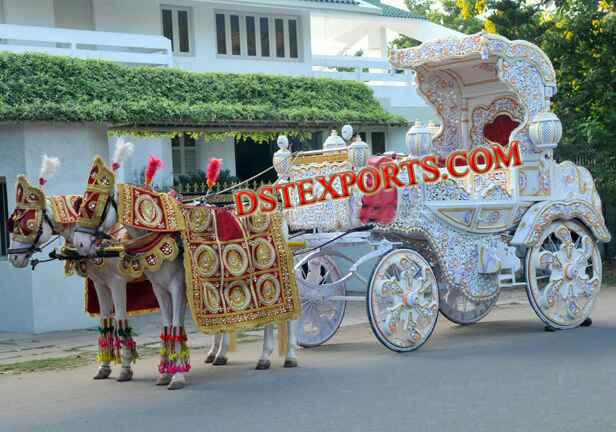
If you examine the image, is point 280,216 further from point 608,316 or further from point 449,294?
point 608,316

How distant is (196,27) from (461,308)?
12.5m

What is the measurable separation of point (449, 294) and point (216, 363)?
321 centimetres

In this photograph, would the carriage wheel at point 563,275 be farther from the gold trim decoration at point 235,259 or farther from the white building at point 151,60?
the white building at point 151,60

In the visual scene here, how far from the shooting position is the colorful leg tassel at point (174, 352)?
7.99 m

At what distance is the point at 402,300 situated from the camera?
30.1 ft

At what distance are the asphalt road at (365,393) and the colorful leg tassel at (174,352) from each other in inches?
8.0

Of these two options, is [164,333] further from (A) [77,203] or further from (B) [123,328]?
(A) [77,203]

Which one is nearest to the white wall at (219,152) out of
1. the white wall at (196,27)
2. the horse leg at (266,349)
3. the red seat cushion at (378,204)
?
the white wall at (196,27)

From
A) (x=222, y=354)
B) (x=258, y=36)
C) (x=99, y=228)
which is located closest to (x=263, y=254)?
(x=222, y=354)

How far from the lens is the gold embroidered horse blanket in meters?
8.07

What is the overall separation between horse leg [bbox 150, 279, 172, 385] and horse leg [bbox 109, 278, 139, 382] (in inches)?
16.2

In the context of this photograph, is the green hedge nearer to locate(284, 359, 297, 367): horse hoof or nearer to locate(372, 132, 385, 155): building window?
locate(372, 132, 385, 155): building window

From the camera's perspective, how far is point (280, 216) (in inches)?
352

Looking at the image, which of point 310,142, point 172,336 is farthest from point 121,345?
point 310,142
